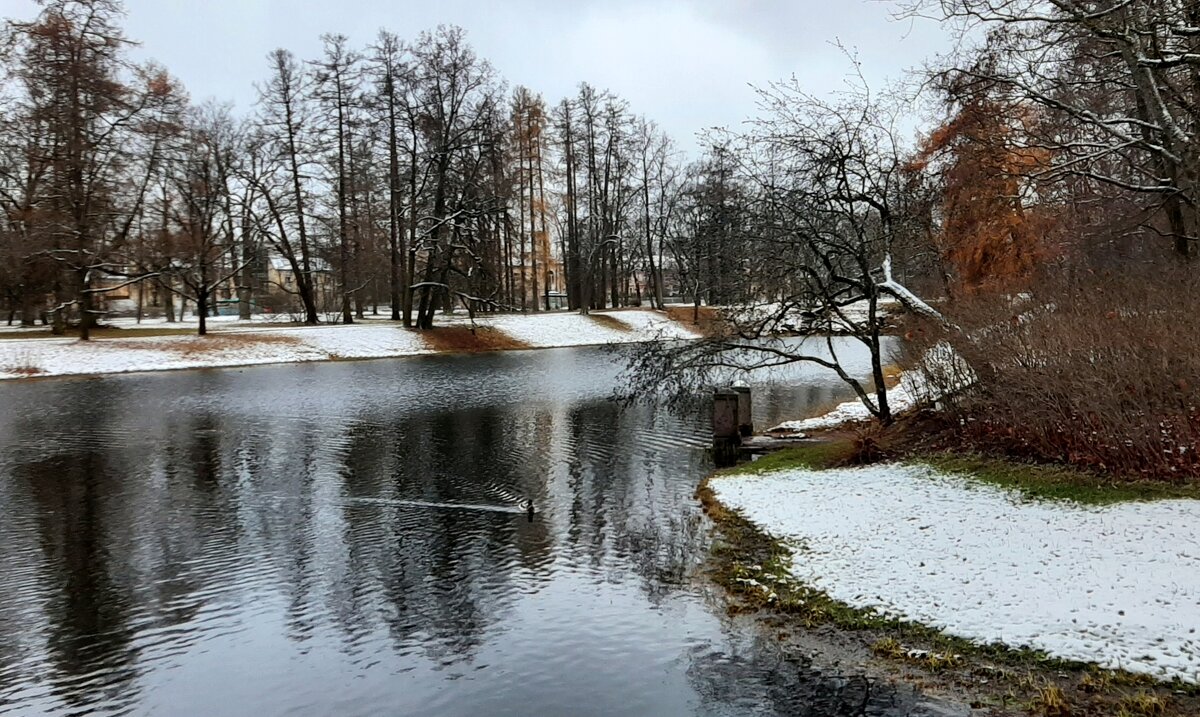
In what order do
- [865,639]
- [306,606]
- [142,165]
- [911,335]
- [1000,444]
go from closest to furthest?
[865,639] < [306,606] < [1000,444] < [911,335] < [142,165]

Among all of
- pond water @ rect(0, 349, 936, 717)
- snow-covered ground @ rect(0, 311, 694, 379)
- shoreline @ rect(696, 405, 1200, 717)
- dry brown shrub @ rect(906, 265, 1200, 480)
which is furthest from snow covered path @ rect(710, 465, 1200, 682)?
snow-covered ground @ rect(0, 311, 694, 379)

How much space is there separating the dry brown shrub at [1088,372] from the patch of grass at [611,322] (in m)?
36.1

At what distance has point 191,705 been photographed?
18.3 ft

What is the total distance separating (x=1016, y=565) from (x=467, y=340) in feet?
112

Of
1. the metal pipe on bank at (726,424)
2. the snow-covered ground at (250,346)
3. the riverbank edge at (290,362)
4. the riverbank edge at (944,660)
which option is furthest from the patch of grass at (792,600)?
the snow-covered ground at (250,346)

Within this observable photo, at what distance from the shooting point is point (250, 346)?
33750 millimetres

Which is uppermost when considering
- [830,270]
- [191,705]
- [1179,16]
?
[1179,16]

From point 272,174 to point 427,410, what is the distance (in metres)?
25.0

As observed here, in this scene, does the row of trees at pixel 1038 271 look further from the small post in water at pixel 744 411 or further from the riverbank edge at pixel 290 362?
the riverbank edge at pixel 290 362

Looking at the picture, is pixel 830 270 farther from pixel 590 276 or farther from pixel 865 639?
pixel 590 276

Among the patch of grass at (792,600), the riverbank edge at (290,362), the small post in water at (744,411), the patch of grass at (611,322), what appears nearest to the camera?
the patch of grass at (792,600)

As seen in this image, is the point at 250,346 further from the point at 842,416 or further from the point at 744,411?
the point at 842,416

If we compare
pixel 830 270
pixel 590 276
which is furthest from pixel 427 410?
pixel 590 276

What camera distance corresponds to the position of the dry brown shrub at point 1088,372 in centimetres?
805
